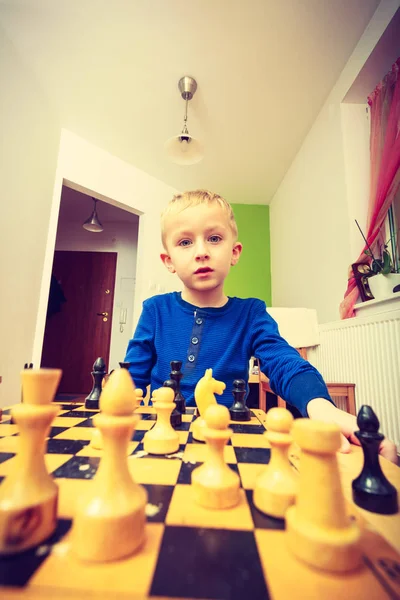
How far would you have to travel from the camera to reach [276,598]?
0.21m

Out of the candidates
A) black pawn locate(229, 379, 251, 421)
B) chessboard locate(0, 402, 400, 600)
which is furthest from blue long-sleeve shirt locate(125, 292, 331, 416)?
chessboard locate(0, 402, 400, 600)

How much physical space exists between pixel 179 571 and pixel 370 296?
213cm

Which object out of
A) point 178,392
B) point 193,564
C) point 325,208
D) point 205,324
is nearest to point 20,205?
point 205,324

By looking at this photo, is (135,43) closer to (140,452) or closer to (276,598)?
(140,452)

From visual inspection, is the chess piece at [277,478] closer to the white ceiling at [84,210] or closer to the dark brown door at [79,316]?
the white ceiling at [84,210]

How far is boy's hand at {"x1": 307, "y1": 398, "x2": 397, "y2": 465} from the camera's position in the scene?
0.54 metres

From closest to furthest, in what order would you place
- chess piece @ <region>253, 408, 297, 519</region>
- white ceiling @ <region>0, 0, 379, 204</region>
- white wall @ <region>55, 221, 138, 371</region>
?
chess piece @ <region>253, 408, 297, 519</region>, white ceiling @ <region>0, 0, 379, 204</region>, white wall @ <region>55, 221, 138, 371</region>

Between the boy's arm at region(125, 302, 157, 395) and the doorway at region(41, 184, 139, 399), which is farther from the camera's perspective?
the doorway at region(41, 184, 139, 399)

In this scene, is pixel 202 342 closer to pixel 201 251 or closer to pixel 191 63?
pixel 201 251

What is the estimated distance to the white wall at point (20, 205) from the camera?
7.27 ft

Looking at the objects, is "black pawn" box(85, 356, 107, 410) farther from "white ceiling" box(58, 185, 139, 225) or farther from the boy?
"white ceiling" box(58, 185, 139, 225)

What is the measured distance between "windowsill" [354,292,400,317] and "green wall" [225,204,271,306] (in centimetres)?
210

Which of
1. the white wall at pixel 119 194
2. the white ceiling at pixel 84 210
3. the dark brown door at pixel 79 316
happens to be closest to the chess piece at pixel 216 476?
the white wall at pixel 119 194

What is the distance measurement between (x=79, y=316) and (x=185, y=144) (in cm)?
331
